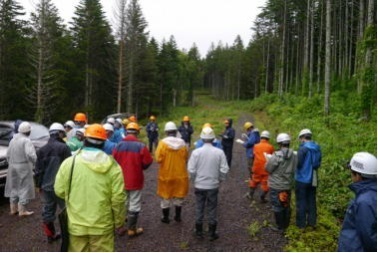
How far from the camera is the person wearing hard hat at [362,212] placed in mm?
3523

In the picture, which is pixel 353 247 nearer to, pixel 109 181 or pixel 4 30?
pixel 109 181

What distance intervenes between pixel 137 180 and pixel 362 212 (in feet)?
14.6

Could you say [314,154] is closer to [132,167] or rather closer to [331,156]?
[132,167]

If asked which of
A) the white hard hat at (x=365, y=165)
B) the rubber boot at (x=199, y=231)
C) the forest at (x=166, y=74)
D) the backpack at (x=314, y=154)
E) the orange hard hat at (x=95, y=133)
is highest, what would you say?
the forest at (x=166, y=74)

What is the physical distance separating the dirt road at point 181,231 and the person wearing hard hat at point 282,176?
1.54 ft

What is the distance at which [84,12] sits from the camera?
120ft

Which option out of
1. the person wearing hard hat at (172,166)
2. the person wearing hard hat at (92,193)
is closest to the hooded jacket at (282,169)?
the person wearing hard hat at (172,166)

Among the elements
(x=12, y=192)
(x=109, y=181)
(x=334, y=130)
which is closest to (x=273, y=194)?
(x=109, y=181)

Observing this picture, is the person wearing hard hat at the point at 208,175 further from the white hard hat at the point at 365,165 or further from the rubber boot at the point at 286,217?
the white hard hat at the point at 365,165

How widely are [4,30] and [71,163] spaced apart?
27.8 metres

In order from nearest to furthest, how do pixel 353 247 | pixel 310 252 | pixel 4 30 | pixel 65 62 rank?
1. pixel 353 247
2. pixel 310 252
3. pixel 4 30
4. pixel 65 62

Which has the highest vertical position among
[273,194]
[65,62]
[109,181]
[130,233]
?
[65,62]

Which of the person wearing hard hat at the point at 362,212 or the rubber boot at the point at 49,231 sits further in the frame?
the rubber boot at the point at 49,231

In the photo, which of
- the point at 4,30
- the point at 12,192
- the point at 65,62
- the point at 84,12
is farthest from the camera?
the point at 84,12
